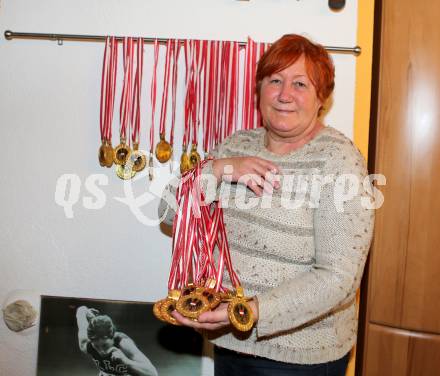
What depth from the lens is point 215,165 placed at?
1.24 metres

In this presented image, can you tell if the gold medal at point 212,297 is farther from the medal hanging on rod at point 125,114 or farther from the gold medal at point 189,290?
the medal hanging on rod at point 125,114

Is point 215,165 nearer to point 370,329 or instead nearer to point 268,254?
point 268,254

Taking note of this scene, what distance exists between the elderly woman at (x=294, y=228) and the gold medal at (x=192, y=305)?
2 centimetres

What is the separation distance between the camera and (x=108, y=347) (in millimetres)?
1801

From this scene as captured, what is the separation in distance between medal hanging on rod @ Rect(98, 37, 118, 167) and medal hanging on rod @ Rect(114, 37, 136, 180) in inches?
1.4

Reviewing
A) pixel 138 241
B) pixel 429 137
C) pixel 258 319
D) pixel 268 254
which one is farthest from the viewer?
pixel 138 241

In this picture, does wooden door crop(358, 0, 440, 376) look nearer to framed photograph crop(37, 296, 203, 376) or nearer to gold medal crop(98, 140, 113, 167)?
framed photograph crop(37, 296, 203, 376)

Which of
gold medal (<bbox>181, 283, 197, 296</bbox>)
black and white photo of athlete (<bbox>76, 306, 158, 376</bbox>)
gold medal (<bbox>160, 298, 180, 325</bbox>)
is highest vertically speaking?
gold medal (<bbox>181, 283, 197, 296</bbox>)

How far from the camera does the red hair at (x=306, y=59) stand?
1207 mm

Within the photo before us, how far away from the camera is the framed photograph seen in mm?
1774

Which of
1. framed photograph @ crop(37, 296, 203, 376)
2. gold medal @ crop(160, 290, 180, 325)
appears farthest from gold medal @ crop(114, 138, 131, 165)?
gold medal @ crop(160, 290, 180, 325)

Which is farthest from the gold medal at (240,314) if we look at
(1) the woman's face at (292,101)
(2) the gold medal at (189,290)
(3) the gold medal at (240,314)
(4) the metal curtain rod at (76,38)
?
(4) the metal curtain rod at (76,38)

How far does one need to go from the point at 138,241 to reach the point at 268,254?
76 centimetres

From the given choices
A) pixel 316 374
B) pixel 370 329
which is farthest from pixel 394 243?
pixel 316 374
